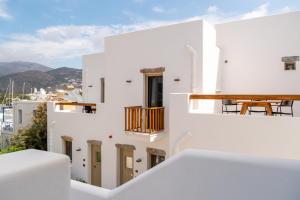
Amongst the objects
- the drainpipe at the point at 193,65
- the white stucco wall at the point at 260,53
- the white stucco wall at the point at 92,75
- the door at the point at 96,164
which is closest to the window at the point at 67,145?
the door at the point at 96,164

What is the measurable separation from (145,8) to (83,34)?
11822 millimetres

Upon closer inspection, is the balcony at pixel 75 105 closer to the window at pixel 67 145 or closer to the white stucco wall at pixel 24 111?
the window at pixel 67 145

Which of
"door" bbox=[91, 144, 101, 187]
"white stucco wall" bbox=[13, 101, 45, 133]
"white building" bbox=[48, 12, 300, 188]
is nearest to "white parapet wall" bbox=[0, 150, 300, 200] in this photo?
"white building" bbox=[48, 12, 300, 188]

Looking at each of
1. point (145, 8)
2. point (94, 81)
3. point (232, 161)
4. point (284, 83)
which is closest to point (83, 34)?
point (145, 8)

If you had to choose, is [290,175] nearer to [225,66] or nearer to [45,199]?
[45,199]

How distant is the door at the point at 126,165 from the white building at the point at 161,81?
0.11 ft

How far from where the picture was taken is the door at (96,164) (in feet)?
30.7

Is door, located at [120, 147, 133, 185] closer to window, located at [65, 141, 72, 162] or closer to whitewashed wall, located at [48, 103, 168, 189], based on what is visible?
whitewashed wall, located at [48, 103, 168, 189]

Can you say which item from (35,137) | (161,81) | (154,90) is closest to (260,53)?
(161,81)

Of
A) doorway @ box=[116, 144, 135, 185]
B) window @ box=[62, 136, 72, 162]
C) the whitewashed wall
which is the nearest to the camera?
the whitewashed wall

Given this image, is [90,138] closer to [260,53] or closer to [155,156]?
[155,156]

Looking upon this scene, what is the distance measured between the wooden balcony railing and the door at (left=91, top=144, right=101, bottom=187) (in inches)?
101

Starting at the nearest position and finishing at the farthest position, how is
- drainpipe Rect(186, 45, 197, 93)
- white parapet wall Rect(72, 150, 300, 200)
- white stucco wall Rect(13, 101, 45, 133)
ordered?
white parapet wall Rect(72, 150, 300, 200) < drainpipe Rect(186, 45, 197, 93) < white stucco wall Rect(13, 101, 45, 133)

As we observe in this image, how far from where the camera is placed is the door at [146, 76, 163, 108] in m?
8.22
